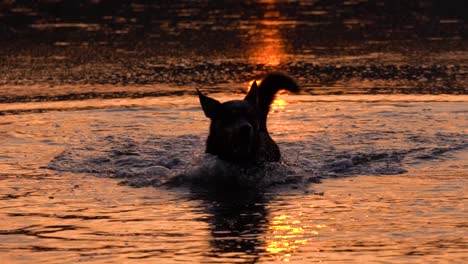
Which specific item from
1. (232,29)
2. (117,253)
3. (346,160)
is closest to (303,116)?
(346,160)

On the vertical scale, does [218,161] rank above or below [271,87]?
below

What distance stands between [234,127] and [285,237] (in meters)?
2.65

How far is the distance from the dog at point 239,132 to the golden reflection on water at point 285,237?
6.07 ft

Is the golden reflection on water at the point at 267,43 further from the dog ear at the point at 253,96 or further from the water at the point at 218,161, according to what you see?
the dog ear at the point at 253,96

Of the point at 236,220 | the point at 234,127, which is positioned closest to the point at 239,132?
→ the point at 234,127

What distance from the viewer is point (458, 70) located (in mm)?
18281

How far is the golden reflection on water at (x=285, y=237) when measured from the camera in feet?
26.1

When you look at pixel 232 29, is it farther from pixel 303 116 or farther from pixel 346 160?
pixel 346 160

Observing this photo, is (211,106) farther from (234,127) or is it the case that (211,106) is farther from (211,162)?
(211,162)

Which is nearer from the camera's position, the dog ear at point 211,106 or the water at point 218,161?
the water at point 218,161

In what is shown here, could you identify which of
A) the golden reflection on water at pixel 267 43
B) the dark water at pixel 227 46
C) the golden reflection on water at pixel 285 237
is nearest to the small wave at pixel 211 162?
the golden reflection on water at pixel 285 237

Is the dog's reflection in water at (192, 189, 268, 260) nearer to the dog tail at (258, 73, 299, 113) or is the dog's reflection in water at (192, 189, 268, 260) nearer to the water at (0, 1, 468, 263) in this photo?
the water at (0, 1, 468, 263)

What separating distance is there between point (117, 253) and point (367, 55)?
41.5 ft

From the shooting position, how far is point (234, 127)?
1095cm
